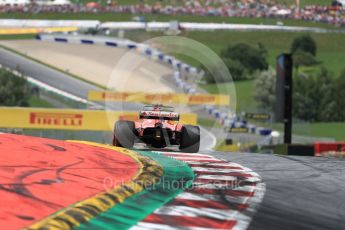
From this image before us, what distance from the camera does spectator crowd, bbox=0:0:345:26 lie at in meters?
96.2

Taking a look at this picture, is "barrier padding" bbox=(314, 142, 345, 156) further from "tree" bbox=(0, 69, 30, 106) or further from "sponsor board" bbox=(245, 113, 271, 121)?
"tree" bbox=(0, 69, 30, 106)

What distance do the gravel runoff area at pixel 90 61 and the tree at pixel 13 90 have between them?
10.3m

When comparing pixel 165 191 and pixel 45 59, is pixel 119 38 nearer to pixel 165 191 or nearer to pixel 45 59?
pixel 45 59

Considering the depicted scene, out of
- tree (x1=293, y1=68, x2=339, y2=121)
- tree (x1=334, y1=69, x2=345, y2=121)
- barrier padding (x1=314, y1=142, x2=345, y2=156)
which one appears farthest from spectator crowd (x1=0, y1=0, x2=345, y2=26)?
barrier padding (x1=314, y1=142, x2=345, y2=156)

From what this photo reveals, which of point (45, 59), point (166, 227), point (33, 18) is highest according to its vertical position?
point (33, 18)

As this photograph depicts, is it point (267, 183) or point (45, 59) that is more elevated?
point (45, 59)

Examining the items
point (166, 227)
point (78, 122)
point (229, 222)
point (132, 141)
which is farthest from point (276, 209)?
point (78, 122)

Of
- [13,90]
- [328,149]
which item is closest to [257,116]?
[13,90]

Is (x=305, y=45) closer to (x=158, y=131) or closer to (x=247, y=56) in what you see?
(x=247, y=56)

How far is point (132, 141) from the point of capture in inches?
594

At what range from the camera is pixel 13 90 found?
6094 centimetres

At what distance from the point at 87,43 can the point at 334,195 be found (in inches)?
3273

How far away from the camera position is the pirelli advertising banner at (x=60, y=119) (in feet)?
110

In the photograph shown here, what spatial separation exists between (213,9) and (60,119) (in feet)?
233
